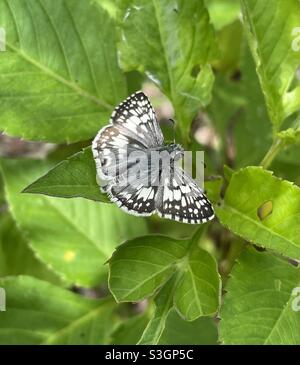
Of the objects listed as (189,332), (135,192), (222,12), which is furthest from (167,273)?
(222,12)

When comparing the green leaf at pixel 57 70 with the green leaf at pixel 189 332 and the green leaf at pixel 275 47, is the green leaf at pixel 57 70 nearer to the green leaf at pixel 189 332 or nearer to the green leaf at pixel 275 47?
the green leaf at pixel 275 47

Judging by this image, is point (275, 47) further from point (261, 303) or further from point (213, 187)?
point (261, 303)

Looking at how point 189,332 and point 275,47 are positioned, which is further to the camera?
point 189,332

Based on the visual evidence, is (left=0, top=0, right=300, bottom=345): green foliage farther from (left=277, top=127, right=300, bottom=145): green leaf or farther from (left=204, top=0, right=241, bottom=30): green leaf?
(left=204, top=0, right=241, bottom=30): green leaf

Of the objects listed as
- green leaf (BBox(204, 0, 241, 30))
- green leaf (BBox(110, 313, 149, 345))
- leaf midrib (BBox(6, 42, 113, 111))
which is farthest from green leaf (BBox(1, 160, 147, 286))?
green leaf (BBox(204, 0, 241, 30))

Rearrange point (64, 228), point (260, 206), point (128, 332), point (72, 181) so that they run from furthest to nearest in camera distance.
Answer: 1. point (64, 228)
2. point (128, 332)
3. point (260, 206)
4. point (72, 181)

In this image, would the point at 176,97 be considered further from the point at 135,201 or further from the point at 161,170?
the point at 135,201
